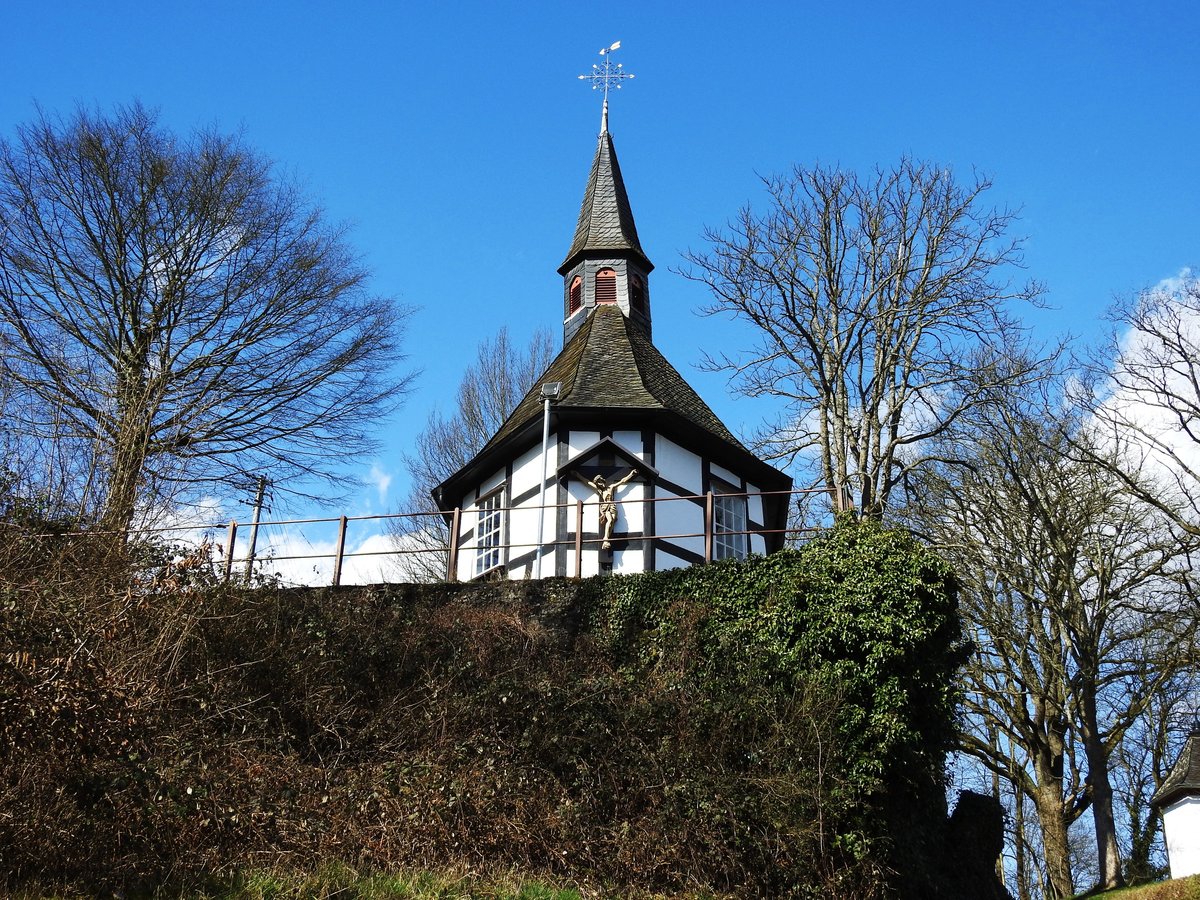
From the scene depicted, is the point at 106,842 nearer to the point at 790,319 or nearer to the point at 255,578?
the point at 255,578

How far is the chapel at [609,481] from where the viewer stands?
17047mm

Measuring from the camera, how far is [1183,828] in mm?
25219

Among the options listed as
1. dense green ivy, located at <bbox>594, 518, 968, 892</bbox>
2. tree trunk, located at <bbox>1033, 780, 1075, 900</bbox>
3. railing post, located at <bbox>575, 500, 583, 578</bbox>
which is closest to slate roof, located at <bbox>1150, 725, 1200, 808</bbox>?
tree trunk, located at <bbox>1033, 780, 1075, 900</bbox>

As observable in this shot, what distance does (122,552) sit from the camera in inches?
433

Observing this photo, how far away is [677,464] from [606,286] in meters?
5.80

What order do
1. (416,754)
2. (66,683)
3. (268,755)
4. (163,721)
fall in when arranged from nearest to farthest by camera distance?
(66,683), (163,721), (268,755), (416,754)

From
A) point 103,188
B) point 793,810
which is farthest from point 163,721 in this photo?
point 103,188

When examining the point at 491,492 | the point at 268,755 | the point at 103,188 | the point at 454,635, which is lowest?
the point at 268,755

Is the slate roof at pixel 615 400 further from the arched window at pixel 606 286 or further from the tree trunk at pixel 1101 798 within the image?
the tree trunk at pixel 1101 798

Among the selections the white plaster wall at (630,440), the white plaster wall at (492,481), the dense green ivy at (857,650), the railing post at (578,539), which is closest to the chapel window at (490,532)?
the white plaster wall at (492,481)

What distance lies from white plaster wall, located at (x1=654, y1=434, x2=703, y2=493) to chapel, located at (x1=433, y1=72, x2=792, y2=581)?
0.07 feet

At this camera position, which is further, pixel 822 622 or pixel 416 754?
pixel 822 622

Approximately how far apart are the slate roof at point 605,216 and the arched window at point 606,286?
1.59ft

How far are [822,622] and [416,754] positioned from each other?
482 centimetres
